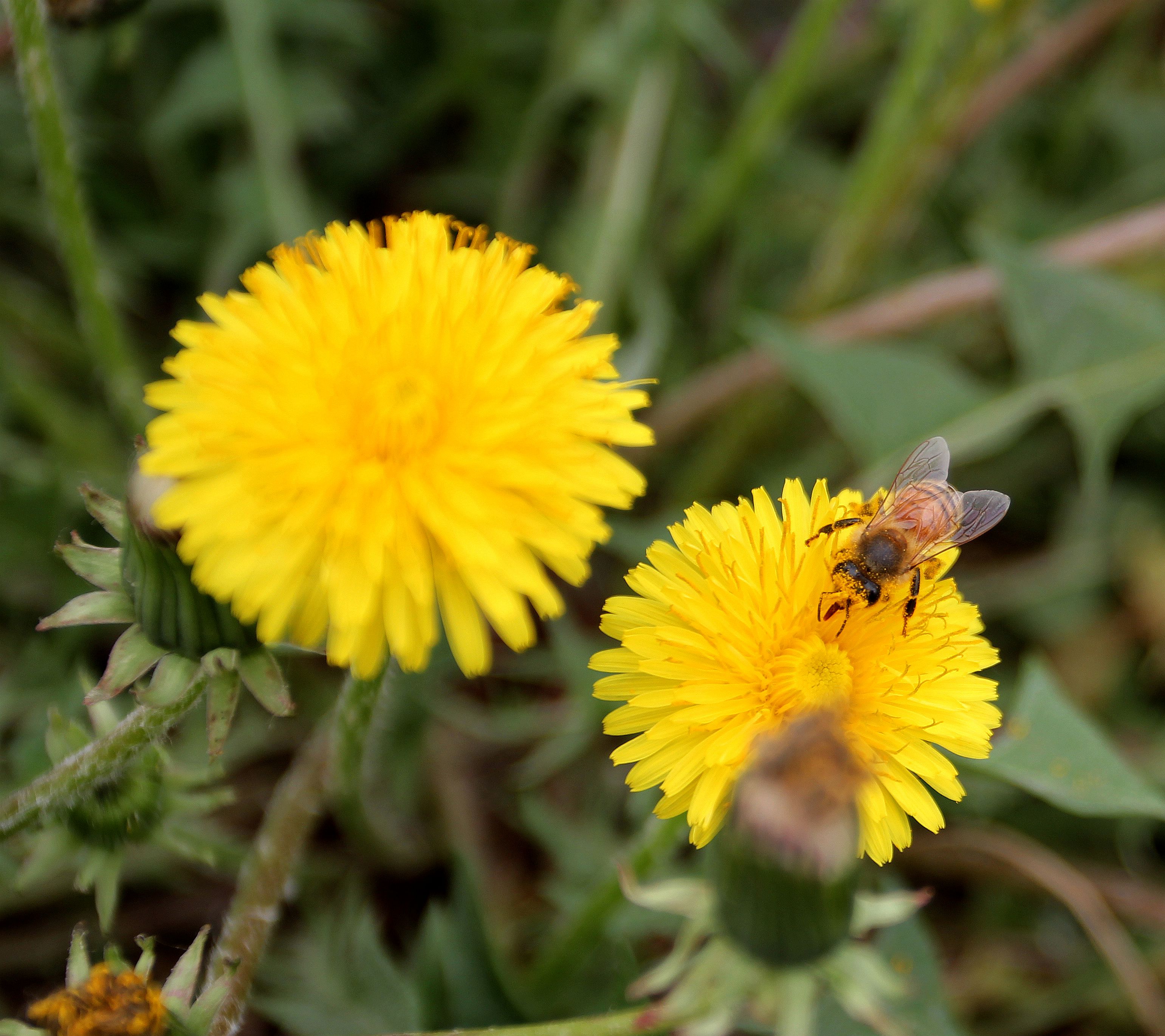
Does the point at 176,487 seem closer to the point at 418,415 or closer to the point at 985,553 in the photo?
the point at 418,415

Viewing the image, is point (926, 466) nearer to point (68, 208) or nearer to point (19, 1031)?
point (19, 1031)

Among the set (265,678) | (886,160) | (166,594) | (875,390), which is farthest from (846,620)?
(886,160)

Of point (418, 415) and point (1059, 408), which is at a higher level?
point (418, 415)

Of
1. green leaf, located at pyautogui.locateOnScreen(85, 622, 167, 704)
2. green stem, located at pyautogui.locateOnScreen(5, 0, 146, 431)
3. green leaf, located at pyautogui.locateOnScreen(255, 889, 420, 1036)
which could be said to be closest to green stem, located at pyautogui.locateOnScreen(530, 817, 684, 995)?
green leaf, located at pyautogui.locateOnScreen(255, 889, 420, 1036)

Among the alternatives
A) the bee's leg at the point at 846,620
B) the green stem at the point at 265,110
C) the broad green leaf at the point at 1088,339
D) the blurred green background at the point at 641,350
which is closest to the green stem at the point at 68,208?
the blurred green background at the point at 641,350

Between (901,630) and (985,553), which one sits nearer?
(901,630)

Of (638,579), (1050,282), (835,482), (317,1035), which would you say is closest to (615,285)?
(835,482)

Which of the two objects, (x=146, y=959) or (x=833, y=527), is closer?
(x=146, y=959)

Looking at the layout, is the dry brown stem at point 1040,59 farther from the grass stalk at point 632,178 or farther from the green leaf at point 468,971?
the green leaf at point 468,971
